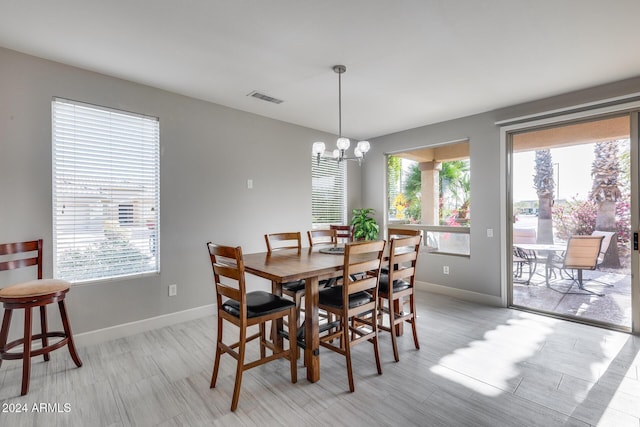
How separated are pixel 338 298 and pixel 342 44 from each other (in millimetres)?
2017

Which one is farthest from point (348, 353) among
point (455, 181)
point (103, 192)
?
point (455, 181)

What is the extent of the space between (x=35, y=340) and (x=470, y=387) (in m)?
3.52

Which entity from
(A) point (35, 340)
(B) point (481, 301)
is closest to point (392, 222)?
(B) point (481, 301)

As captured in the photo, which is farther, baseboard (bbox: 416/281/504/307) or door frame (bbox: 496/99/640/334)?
baseboard (bbox: 416/281/504/307)

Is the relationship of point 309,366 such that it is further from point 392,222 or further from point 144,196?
point 392,222

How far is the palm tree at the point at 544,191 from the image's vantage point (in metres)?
3.54

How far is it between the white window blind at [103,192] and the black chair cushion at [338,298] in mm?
2021

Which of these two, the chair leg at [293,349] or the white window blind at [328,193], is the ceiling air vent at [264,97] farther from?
the chair leg at [293,349]

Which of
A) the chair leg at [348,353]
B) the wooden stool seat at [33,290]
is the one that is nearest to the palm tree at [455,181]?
the chair leg at [348,353]

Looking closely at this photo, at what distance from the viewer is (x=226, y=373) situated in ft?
7.61

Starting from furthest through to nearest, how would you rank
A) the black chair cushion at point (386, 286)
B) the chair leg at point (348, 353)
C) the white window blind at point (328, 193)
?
the white window blind at point (328, 193)
the black chair cushion at point (386, 286)
the chair leg at point (348, 353)

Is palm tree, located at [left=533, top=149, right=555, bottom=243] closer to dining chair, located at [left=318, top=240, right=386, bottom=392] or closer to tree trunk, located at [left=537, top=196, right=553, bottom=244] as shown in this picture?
tree trunk, located at [left=537, top=196, right=553, bottom=244]

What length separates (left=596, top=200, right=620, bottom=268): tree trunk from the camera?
313 centimetres

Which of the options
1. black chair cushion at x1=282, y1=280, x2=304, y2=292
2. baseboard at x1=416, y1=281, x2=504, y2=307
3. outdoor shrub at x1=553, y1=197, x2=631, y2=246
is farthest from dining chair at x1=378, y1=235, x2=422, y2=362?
outdoor shrub at x1=553, y1=197, x2=631, y2=246
